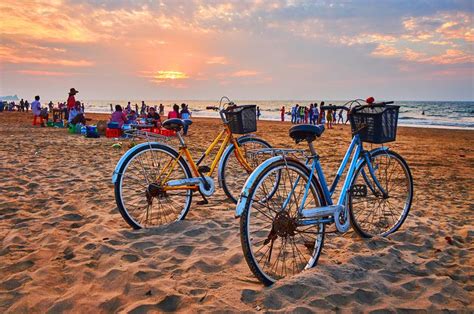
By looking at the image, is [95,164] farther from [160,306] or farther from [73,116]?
[73,116]

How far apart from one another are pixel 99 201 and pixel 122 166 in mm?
1785

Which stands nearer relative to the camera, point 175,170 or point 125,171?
point 125,171

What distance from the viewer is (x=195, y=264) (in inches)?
133

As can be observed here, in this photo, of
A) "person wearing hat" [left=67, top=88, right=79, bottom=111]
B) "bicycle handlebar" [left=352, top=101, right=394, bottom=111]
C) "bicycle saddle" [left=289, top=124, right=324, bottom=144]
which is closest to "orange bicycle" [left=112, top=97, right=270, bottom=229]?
"bicycle saddle" [left=289, top=124, right=324, bottom=144]

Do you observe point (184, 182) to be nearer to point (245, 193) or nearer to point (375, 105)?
point (245, 193)

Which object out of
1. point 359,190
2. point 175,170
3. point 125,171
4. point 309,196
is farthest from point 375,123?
point 125,171

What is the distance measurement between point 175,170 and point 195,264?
164 centimetres

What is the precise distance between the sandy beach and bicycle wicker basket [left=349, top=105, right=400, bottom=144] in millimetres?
1219

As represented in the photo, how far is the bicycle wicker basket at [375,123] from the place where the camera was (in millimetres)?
3803

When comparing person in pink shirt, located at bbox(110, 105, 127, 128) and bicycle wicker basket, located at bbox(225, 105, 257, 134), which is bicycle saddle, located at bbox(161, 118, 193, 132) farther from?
person in pink shirt, located at bbox(110, 105, 127, 128)

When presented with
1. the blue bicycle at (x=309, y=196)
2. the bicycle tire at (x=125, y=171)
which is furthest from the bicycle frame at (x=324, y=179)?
the bicycle tire at (x=125, y=171)

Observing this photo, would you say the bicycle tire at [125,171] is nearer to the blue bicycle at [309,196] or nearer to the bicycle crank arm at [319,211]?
the blue bicycle at [309,196]

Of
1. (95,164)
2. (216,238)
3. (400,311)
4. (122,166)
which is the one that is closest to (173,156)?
(122,166)

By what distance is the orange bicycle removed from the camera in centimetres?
426
